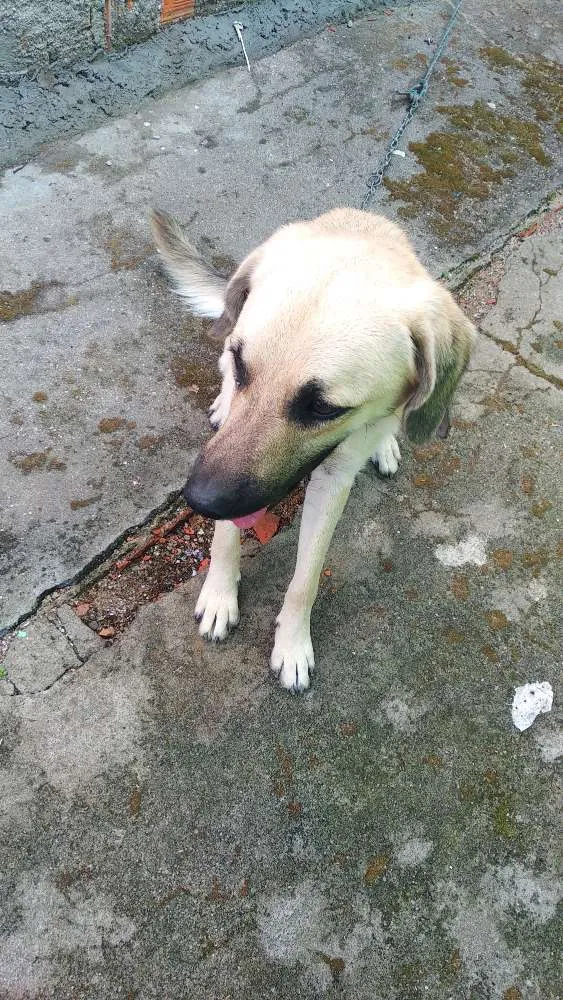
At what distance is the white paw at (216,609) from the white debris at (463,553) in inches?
33.2

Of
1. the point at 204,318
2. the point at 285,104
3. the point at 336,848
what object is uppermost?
the point at 285,104

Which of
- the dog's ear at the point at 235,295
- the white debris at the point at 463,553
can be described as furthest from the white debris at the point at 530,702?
the dog's ear at the point at 235,295

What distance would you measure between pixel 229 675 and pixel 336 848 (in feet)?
1.98

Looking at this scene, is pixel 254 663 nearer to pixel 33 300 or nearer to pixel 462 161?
pixel 33 300

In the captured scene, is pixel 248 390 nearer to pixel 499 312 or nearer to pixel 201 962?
pixel 201 962

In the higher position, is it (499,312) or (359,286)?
(359,286)

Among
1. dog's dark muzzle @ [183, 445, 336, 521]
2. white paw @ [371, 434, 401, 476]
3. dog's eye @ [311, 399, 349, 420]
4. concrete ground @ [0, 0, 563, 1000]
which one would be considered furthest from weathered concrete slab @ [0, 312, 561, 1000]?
dog's eye @ [311, 399, 349, 420]

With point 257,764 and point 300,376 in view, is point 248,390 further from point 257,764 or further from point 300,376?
point 257,764

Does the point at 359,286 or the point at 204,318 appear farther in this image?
the point at 204,318

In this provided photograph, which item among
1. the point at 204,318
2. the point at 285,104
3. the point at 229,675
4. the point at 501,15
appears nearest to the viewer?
the point at 229,675

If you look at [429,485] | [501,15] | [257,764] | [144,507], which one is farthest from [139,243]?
[501,15]

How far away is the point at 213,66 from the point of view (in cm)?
425

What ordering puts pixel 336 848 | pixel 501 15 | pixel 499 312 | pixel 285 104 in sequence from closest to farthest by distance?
1. pixel 336 848
2. pixel 499 312
3. pixel 285 104
4. pixel 501 15

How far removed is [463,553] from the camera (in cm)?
273
